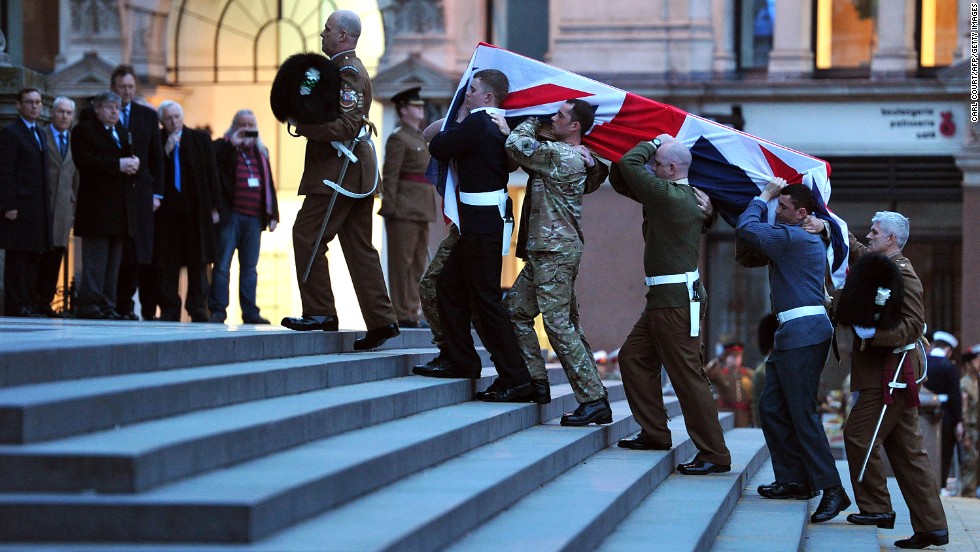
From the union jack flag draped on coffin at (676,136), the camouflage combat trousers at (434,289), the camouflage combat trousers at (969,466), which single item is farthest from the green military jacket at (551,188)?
the camouflage combat trousers at (969,466)

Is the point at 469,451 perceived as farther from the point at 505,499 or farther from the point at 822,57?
the point at 822,57

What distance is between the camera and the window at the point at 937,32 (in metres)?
22.4

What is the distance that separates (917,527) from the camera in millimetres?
9305

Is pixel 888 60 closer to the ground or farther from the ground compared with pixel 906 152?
farther from the ground

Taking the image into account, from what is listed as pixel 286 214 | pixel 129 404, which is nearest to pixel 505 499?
pixel 129 404

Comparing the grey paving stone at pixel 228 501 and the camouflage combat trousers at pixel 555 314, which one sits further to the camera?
the camouflage combat trousers at pixel 555 314

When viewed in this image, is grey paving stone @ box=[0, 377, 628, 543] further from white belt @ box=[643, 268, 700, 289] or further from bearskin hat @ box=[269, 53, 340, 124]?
bearskin hat @ box=[269, 53, 340, 124]

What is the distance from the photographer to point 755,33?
2308 centimetres

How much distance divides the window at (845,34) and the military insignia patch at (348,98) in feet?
48.6

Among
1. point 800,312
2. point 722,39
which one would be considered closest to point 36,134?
point 800,312

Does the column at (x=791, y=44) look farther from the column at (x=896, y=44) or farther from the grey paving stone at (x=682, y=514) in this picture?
the grey paving stone at (x=682, y=514)

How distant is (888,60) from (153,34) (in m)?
11.5

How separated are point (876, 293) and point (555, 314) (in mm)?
1863

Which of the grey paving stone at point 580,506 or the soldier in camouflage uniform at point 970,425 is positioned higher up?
the grey paving stone at point 580,506
